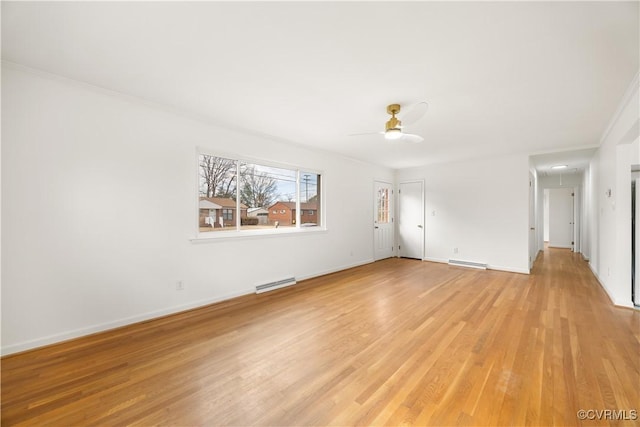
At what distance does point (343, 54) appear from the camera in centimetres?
204

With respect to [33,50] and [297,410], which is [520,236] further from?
[33,50]

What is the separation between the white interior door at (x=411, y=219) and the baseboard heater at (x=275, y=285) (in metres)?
3.84

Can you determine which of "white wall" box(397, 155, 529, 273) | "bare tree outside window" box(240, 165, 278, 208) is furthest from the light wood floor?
"white wall" box(397, 155, 529, 273)

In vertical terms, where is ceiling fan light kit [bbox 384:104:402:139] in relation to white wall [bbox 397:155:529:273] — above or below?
above

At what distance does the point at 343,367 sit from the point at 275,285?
7.52 ft

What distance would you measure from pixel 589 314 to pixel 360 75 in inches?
155

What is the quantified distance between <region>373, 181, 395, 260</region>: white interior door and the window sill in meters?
2.18

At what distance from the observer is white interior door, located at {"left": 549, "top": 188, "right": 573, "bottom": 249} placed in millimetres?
8539

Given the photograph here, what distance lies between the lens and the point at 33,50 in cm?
205

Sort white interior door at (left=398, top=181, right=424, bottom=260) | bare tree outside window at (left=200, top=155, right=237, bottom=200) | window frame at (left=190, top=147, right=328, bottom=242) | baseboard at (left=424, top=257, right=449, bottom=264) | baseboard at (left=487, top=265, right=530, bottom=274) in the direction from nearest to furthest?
window frame at (left=190, top=147, right=328, bottom=242)
bare tree outside window at (left=200, top=155, right=237, bottom=200)
baseboard at (left=487, top=265, right=530, bottom=274)
baseboard at (left=424, top=257, right=449, bottom=264)
white interior door at (left=398, top=181, right=424, bottom=260)

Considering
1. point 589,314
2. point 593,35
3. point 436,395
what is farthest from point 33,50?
point 589,314

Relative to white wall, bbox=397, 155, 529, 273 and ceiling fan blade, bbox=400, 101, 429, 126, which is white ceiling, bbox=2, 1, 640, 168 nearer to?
ceiling fan blade, bbox=400, 101, 429, 126

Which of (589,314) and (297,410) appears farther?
(589,314)

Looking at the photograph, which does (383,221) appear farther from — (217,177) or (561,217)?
(561,217)
